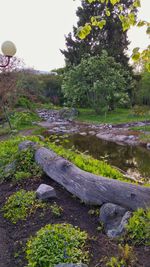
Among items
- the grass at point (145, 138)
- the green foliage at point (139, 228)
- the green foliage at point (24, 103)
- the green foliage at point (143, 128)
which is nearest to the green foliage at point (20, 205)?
the green foliage at point (139, 228)

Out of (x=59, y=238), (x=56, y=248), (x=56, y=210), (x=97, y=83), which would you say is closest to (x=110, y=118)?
(x=97, y=83)

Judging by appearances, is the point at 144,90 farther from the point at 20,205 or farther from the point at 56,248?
the point at 56,248

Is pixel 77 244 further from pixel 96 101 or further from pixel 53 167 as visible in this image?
pixel 96 101

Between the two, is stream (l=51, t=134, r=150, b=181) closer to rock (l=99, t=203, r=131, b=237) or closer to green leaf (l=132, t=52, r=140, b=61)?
rock (l=99, t=203, r=131, b=237)

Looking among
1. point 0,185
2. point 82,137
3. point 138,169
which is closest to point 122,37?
point 82,137

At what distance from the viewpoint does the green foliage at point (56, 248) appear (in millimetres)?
3598

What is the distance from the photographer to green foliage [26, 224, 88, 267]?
3.60 m

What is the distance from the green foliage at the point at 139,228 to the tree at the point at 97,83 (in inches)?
828

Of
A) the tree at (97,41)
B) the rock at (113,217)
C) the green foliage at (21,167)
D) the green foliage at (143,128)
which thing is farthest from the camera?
the tree at (97,41)

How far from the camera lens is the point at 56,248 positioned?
3697mm

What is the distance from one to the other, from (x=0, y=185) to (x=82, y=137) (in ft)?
38.8

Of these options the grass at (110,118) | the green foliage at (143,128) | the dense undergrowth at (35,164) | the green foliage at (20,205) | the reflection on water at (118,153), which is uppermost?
the dense undergrowth at (35,164)

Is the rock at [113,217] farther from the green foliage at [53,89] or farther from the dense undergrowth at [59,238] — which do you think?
the green foliage at [53,89]

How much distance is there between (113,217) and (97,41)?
91.5 feet
